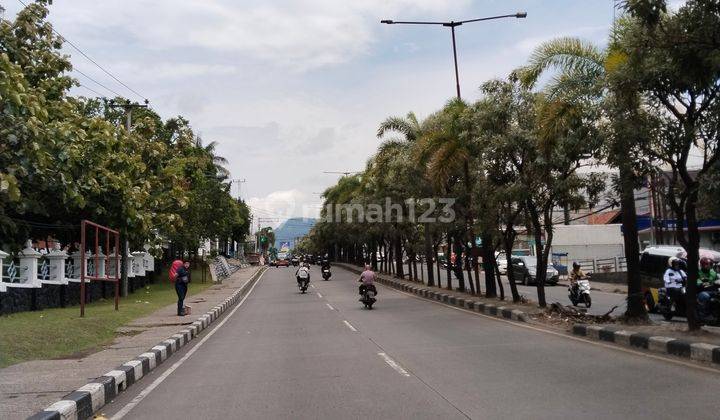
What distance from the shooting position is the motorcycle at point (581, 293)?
19906mm

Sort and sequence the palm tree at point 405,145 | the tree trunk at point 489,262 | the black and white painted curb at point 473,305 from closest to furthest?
the black and white painted curb at point 473,305
the tree trunk at point 489,262
the palm tree at point 405,145

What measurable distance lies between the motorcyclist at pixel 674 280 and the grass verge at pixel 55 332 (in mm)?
12083

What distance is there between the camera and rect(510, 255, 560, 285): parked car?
33.8 m

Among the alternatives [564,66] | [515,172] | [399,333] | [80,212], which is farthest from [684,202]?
[80,212]

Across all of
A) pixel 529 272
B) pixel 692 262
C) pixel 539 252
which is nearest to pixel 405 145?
pixel 529 272

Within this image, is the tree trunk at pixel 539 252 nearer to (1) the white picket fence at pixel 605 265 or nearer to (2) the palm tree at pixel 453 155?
(2) the palm tree at pixel 453 155

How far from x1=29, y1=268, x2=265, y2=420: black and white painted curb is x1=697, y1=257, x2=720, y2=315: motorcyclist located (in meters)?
10.7

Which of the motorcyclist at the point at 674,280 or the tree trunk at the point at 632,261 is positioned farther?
the motorcyclist at the point at 674,280

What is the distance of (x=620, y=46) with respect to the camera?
11.6m

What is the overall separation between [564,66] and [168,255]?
4742cm

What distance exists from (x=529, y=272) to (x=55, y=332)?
2543cm

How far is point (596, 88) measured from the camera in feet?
41.8

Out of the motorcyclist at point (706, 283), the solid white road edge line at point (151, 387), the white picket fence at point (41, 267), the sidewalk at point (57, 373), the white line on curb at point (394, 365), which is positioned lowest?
the solid white road edge line at point (151, 387)

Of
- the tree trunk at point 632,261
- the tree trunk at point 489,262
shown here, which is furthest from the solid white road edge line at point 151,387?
the tree trunk at point 489,262
